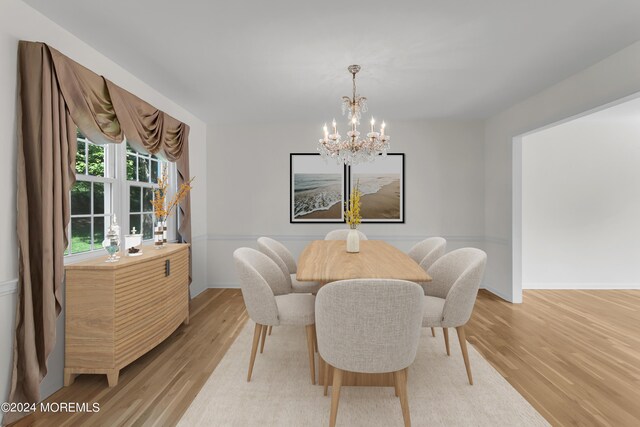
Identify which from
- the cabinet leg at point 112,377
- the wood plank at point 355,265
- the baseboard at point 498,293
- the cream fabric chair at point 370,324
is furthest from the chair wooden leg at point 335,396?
the baseboard at point 498,293

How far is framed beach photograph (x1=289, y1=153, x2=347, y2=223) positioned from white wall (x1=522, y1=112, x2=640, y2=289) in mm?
2824

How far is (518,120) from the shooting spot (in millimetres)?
3957

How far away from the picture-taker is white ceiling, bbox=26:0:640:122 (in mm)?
1991

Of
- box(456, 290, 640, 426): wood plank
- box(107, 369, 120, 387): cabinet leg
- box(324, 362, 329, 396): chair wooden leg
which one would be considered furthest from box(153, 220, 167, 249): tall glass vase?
box(456, 290, 640, 426): wood plank

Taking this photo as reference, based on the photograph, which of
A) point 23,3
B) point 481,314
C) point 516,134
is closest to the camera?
point 23,3

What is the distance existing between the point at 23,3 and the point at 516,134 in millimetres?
4795

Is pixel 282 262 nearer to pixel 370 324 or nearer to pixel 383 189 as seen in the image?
pixel 370 324

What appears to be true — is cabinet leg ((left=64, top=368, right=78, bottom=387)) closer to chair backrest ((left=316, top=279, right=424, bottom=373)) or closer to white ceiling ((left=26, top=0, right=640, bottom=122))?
chair backrest ((left=316, top=279, right=424, bottom=373))

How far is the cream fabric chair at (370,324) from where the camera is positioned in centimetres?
151

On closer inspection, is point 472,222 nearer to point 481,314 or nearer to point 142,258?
point 481,314

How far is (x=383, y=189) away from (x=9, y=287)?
411 cm

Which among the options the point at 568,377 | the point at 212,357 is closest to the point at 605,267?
the point at 568,377

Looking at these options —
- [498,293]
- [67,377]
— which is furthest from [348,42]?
[498,293]

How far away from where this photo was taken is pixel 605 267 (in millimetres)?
4676
